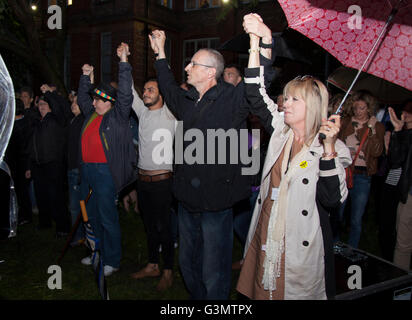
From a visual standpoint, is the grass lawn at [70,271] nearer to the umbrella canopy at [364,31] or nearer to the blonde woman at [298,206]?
the blonde woman at [298,206]

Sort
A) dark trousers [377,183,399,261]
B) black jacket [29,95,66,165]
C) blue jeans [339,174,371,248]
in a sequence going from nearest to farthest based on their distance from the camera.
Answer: dark trousers [377,183,399,261]
blue jeans [339,174,371,248]
black jacket [29,95,66,165]

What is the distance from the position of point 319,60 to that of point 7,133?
13097 millimetres

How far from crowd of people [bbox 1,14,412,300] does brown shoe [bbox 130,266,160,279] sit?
1 cm

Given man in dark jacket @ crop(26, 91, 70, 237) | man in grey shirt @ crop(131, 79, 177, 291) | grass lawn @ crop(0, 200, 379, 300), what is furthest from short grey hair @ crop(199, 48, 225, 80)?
man in dark jacket @ crop(26, 91, 70, 237)

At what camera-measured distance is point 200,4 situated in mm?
19156

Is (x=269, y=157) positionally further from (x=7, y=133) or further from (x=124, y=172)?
(x=124, y=172)

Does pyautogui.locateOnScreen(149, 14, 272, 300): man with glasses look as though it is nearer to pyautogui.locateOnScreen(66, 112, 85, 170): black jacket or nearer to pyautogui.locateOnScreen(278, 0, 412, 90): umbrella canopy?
pyautogui.locateOnScreen(278, 0, 412, 90): umbrella canopy

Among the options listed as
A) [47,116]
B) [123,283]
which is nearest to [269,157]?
[123,283]

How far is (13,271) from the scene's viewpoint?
4672 mm

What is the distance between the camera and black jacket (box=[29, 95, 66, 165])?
5961 millimetres

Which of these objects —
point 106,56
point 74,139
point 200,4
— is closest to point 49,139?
point 74,139

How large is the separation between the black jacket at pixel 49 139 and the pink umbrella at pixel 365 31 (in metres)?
4.51

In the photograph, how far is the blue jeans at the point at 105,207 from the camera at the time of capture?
4387 millimetres

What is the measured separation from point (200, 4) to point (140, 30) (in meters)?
3.59
